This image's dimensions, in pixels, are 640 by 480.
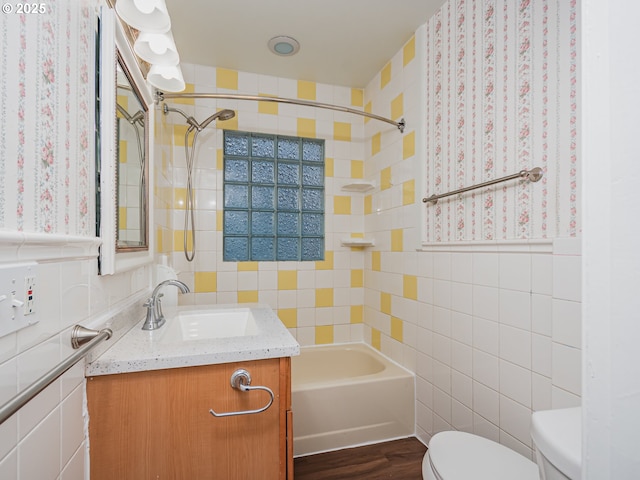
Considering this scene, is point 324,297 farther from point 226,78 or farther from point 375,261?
point 226,78

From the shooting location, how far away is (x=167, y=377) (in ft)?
3.03

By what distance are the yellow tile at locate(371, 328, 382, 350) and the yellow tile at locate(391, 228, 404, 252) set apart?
26.0 inches

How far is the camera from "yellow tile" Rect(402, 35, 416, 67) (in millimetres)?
2002

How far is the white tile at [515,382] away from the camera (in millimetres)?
1226

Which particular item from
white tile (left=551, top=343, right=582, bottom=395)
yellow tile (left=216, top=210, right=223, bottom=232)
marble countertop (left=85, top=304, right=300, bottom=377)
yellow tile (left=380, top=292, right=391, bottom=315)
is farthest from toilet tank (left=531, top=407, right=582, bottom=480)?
yellow tile (left=216, top=210, right=223, bottom=232)

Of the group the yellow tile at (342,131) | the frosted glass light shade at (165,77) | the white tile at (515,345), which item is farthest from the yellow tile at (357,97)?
the white tile at (515,345)

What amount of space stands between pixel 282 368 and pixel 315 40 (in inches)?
76.4

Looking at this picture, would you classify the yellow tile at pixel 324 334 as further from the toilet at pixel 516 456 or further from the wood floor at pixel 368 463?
the toilet at pixel 516 456

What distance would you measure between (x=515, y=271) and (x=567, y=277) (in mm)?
221

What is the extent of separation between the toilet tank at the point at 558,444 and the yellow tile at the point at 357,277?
192 cm

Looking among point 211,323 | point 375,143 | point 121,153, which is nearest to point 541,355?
point 211,323

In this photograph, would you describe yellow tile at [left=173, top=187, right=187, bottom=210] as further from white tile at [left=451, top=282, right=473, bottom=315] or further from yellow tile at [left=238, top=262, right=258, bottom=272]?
white tile at [left=451, top=282, right=473, bottom=315]

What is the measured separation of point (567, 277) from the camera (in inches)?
41.9

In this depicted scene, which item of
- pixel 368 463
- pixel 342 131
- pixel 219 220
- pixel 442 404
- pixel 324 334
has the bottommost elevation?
pixel 368 463
